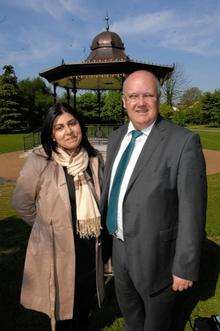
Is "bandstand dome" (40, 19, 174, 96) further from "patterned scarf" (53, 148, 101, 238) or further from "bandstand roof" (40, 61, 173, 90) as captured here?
"patterned scarf" (53, 148, 101, 238)

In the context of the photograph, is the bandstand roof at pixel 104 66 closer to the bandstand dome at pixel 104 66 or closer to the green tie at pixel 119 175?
the bandstand dome at pixel 104 66

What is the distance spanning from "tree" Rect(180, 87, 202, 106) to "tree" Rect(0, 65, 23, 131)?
32.9m

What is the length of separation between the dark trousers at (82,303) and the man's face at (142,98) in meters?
1.52

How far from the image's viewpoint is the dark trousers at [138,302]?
2973 mm

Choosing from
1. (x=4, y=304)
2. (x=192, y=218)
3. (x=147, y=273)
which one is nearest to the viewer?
(x=192, y=218)

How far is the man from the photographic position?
265 cm

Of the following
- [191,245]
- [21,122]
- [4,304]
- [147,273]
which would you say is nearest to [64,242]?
[147,273]

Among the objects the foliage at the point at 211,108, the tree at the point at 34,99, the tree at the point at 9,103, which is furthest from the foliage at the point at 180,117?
the tree at the point at 9,103

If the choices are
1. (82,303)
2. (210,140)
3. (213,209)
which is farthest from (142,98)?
(210,140)

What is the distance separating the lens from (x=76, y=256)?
332 cm

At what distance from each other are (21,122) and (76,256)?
47.8 metres

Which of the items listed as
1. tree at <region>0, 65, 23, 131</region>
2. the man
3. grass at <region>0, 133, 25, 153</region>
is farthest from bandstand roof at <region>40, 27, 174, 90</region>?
tree at <region>0, 65, 23, 131</region>

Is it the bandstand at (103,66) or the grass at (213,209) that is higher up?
the bandstand at (103,66)

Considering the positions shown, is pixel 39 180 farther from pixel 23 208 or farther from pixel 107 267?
pixel 107 267
